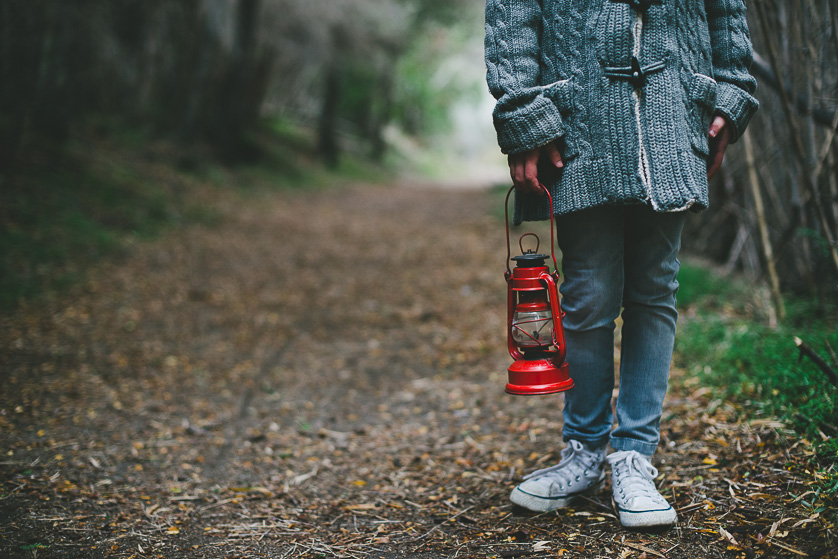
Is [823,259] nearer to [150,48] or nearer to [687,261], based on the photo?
[687,261]

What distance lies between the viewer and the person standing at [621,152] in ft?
4.79

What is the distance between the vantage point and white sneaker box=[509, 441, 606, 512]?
1.68 meters

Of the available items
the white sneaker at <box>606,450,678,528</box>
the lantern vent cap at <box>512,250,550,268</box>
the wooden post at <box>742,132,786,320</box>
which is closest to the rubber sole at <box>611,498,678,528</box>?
the white sneaker at <box>606,450,678,528</box>

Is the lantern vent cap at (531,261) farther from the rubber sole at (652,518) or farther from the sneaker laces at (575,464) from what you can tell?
the rubber sole at (652,518)

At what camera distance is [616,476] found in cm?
164

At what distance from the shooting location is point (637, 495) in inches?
61.5

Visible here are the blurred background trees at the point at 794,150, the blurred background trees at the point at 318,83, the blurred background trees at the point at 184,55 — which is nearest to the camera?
the blurred background trees at the point at 794,150

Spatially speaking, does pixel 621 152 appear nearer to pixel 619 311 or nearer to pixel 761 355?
pixel 619 311

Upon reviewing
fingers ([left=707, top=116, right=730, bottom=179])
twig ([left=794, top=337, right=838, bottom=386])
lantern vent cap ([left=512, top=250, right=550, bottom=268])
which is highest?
fingers ([left=707, top=116, right=730, bottom=179])

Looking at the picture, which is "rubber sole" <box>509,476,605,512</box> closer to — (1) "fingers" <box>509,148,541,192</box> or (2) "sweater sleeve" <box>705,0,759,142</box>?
(1) "fingers" <box>509,148,541,192</box>

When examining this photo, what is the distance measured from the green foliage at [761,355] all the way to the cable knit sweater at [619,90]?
2.65ft

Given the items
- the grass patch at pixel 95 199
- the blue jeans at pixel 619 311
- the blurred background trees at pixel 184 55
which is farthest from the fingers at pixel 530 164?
the blurred background trees at pixel 184 55

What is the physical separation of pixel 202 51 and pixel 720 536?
29.6ft

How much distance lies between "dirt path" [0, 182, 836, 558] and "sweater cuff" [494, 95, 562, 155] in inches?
39.6
